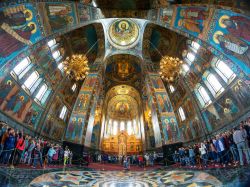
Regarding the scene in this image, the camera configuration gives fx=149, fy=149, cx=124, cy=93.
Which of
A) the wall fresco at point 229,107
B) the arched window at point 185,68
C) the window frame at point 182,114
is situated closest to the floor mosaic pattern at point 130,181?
the wall fresco at point 229,107

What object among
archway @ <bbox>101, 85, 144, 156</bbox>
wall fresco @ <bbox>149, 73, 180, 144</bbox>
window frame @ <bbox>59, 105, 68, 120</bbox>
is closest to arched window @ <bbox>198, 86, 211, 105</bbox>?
wall fresco @ <bbox>149, 73, 180, 144</bbox>

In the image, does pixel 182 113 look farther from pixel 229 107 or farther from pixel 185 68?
pixel 229 107

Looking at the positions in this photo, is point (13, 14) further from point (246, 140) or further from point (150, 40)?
point (150, 40)

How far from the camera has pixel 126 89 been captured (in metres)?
26.2

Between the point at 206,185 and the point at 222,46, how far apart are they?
7623 mm

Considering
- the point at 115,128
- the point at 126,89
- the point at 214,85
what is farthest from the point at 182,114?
the point at 115,128

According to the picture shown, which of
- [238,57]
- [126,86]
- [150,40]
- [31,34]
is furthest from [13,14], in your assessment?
[126,86]

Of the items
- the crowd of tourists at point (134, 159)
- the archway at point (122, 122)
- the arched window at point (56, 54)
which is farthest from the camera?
the archway at point (122, 122)

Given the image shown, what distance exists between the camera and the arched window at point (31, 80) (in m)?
12.4

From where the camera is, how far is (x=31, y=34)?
28.1 ft

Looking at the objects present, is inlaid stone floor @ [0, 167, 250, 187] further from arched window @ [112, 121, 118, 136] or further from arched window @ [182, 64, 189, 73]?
arched window @ [112, 121, 118, 136]

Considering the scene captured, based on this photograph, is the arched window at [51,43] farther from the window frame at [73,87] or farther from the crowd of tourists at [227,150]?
the crowd of tourists at [227,150]

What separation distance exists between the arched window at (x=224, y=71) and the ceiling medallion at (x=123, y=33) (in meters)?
9.86

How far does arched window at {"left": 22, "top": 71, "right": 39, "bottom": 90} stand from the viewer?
12.4 meters
